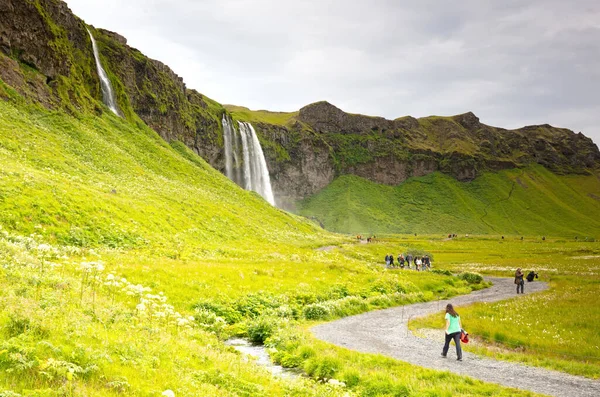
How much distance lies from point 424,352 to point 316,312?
10.6 metres

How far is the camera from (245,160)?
494 ft

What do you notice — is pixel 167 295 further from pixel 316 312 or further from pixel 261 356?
pixel 316 312

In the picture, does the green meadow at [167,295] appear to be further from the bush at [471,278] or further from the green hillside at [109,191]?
the bush at [471,278]

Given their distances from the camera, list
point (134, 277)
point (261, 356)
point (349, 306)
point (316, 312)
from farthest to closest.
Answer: point (349, 306)
point (316, 312)
point (134, 277)
point (261, 356)

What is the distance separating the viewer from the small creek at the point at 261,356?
1674 cm

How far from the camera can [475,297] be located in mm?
42281

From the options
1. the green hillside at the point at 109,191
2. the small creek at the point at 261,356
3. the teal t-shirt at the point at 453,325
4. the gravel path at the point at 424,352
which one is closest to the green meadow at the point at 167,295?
the green hillside at the point at 109,191

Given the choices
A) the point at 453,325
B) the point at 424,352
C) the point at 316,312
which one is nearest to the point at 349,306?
the point at 316,312

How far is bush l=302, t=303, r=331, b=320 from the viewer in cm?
2956

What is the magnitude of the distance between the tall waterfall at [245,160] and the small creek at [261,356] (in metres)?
126

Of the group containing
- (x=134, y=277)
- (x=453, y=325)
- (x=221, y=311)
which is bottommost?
(x=221, y=311)

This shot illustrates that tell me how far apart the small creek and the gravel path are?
167 inches

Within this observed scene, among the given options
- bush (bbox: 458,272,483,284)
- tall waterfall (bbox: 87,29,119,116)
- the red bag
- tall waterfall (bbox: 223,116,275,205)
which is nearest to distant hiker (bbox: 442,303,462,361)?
the red bag

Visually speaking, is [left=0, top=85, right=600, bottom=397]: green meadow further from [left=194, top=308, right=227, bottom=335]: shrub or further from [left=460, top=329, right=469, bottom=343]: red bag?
[left=460, top=329, right=469, bottom=343]: red bag
